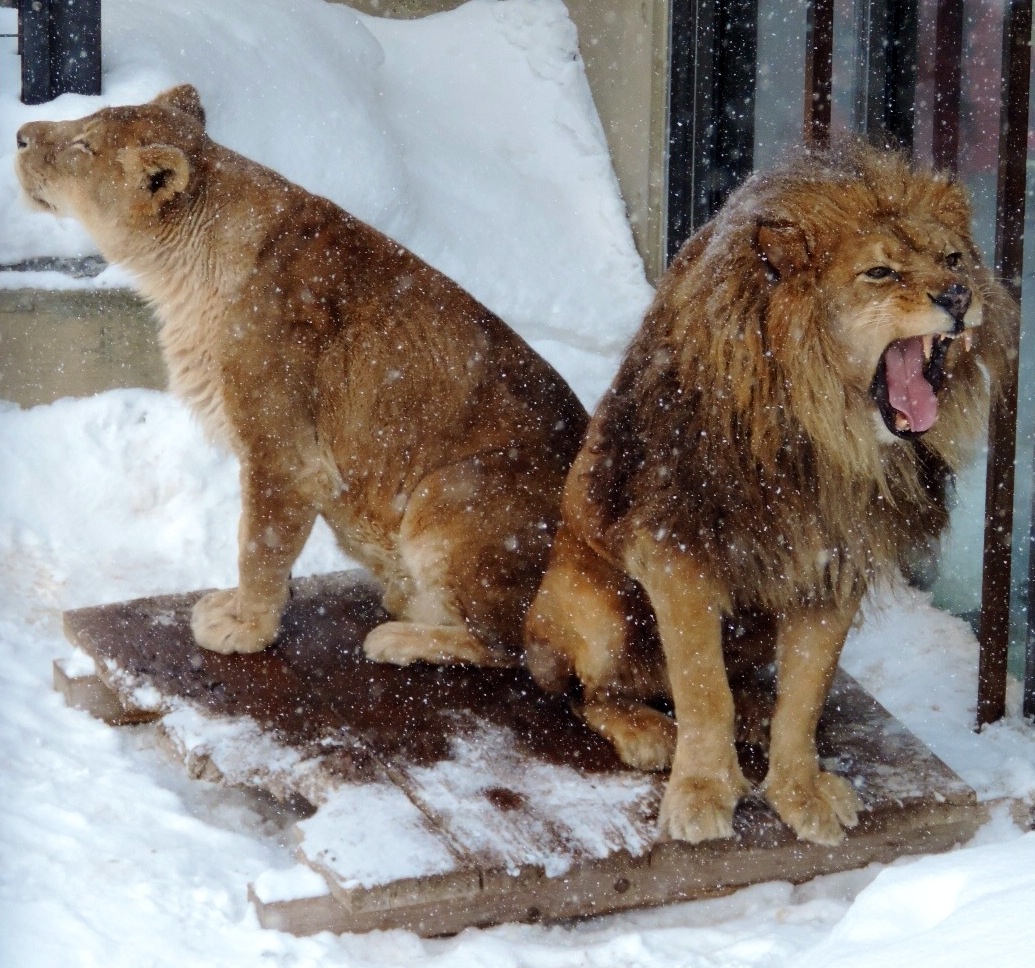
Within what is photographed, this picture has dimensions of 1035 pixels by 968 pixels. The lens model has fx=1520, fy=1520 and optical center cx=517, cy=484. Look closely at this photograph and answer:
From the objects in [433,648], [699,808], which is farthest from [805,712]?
[433,648]

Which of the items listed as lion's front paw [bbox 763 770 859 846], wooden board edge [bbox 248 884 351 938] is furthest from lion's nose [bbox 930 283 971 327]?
wooden board edge [bbox 248 884 351 938]

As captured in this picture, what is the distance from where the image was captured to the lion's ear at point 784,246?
3154 millimetres

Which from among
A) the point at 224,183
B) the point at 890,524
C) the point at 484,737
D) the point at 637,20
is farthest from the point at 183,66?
the point at 890,524

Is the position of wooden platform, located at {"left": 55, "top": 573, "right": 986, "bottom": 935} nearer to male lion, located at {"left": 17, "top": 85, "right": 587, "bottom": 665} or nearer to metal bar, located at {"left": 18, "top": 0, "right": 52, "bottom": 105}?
male lion, located at {"left": 17, "top": 85, "right": 587, "bottom": 665}

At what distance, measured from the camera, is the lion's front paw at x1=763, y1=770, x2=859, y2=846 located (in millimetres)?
3443

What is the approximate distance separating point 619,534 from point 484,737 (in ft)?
2.40

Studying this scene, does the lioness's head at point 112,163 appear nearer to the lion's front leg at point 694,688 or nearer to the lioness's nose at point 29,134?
the lioness's nose at point 29,134

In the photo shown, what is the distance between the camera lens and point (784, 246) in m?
3.16

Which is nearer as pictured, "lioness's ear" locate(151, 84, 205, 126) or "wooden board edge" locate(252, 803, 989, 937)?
"wooden board edge" locate(252, 803, 989, 937)

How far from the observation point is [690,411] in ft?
11.0

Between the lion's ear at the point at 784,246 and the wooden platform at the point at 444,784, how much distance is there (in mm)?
1248

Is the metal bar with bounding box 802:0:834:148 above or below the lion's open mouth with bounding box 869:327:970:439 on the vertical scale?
above

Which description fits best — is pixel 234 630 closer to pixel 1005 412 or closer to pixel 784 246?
pixel 784 246

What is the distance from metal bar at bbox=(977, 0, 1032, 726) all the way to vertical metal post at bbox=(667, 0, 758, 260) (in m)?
2.10
